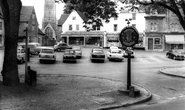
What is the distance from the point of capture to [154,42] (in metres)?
54.5

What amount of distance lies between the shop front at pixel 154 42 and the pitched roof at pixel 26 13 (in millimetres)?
27207

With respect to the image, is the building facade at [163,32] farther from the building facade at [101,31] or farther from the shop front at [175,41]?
the building facade at [101,31]

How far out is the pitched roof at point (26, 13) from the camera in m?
53.2

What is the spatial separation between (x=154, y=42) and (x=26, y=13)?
98.2ft

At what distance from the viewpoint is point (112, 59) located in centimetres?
3291

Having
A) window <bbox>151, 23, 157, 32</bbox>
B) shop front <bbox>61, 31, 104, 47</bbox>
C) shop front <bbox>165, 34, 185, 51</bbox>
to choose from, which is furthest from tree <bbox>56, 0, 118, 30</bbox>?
shop front <bbox>61, 31, 104, 47</bbox>

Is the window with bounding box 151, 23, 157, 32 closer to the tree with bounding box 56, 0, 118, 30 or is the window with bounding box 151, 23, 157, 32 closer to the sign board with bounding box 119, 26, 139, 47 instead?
the tree with bounding box 56, 0, 118, 30

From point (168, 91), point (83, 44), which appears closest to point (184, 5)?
point (168, 91)

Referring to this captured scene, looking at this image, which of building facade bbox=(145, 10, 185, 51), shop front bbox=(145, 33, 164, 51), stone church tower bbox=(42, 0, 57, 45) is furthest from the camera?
stone church tower bbox=(42, 0, 57, 45)

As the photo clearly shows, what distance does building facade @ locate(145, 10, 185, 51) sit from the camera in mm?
52719

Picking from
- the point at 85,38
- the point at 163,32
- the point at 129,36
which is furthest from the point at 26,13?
the point at 129,36

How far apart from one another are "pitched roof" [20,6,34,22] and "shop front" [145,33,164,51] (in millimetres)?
27207

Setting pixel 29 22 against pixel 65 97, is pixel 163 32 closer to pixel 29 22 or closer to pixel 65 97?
pixel 29 22

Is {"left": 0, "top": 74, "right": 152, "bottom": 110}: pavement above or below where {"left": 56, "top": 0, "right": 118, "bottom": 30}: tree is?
below
